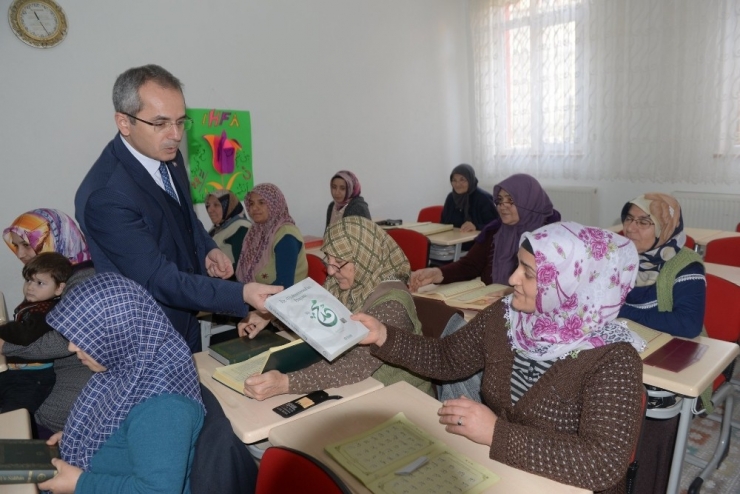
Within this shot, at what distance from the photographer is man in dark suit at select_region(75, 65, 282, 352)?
1.66 m

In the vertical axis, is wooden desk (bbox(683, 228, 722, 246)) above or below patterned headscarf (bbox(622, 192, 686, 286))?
below

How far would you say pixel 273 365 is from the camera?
1.67 metres

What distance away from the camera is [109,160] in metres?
1.76

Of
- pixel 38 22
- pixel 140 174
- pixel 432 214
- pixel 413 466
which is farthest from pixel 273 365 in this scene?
pixel 432 214

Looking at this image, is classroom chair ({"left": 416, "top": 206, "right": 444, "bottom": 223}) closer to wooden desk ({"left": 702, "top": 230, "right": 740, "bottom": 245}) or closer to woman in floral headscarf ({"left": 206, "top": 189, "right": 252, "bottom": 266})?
woman in floral headscarf ({"left": 206, "top": 189, "right": 252, "bottom": 266})

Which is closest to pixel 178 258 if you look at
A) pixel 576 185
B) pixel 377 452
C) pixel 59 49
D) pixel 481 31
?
pixel 377 452

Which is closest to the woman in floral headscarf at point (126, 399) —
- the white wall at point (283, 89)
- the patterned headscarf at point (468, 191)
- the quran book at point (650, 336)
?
the quran book at point (650, 336)

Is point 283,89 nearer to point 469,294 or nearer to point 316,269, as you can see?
point 316,269

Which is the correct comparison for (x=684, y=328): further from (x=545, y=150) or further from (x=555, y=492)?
(x=545, y=150)

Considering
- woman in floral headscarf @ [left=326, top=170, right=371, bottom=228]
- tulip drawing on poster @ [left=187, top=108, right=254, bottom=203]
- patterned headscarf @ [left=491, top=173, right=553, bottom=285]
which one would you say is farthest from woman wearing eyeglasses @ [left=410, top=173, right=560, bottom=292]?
tulip drawing on poster @ [left=187, top=108, right=254, bottom=203]

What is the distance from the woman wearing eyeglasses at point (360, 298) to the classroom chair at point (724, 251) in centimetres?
258

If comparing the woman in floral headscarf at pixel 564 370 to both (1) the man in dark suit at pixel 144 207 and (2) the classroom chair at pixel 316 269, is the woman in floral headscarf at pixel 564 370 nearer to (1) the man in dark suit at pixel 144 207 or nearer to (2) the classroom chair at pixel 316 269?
(1) the man in dark suit at pixel 144 207

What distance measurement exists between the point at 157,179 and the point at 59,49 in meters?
2.79

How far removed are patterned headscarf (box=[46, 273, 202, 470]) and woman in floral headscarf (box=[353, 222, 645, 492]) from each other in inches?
29.3
